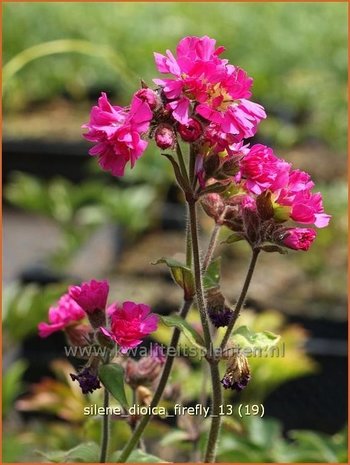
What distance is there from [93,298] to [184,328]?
13cm

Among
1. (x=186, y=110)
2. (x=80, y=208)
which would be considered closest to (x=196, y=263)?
(x=186, y=110)

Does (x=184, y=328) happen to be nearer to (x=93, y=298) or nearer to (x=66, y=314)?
(x=93, y=298)

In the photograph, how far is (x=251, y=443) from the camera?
1.80m

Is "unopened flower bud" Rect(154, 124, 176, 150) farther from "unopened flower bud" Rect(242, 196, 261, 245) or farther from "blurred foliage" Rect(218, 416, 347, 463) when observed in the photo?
"blurred foliage" Rect(218, 416, 347, 463)

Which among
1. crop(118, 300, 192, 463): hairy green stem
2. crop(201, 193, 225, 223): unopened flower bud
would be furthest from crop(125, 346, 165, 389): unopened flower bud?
crop(201, 193, 225, 223): unopened flower bud

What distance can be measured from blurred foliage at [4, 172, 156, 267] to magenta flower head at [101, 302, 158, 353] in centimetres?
225

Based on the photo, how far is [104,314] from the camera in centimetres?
109

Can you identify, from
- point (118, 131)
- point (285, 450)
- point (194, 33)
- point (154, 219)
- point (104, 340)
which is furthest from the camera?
point (194, 33)

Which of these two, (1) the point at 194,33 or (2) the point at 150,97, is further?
(1) the point at 194,33

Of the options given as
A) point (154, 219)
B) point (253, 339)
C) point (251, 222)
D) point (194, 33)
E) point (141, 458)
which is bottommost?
point (141, 458)

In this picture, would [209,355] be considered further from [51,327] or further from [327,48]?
[327,48]

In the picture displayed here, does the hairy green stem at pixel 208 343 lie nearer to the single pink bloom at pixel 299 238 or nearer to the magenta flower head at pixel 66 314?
the single pink bloom at pixel 299 238

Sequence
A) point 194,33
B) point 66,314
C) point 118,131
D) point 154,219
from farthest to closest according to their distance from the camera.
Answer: point 194,33 → point 154,219 → point 66,314 → point 118,131

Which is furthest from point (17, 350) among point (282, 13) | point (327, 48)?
point (282, 13)
